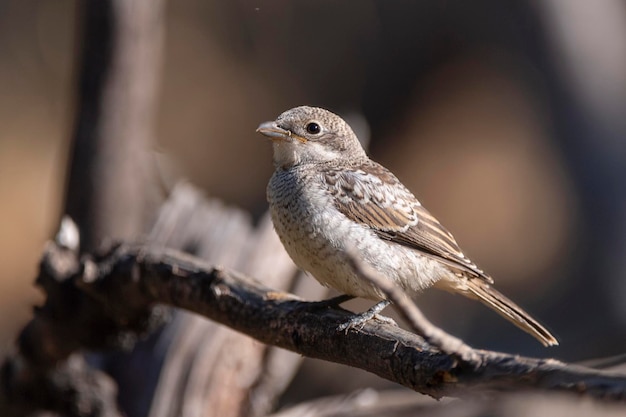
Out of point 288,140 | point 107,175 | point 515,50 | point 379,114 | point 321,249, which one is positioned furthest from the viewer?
point 379,114

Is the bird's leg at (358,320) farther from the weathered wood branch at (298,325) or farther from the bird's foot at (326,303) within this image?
the bird's foot at (326,303)

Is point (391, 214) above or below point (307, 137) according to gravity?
Answer: below

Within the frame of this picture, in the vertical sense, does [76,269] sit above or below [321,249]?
below

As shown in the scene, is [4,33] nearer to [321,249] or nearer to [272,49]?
[272,49]

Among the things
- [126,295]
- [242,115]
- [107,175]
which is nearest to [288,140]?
[126,295]

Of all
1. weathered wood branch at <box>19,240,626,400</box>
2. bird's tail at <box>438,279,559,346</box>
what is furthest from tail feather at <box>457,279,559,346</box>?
weathered wood branch at <box>19,240,626,400</box>

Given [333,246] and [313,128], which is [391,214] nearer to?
[333,246]

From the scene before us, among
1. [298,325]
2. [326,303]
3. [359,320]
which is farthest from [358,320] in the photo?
[326,303]
